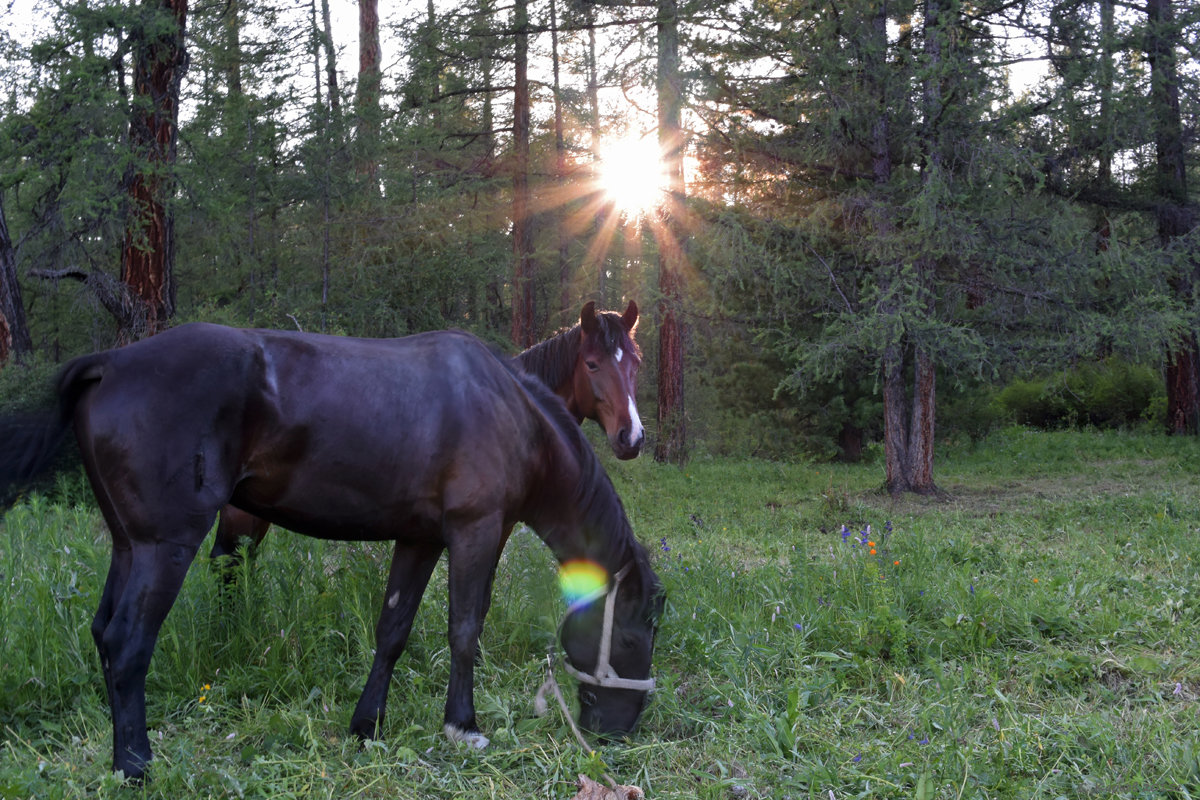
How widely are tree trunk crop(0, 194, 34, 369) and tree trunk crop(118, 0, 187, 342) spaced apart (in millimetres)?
967

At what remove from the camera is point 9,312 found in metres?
9.23

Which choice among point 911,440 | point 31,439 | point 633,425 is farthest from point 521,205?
point 31,439

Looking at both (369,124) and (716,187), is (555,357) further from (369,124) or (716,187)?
(369,124)

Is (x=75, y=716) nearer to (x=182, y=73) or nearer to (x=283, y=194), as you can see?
(x=182, y=73)

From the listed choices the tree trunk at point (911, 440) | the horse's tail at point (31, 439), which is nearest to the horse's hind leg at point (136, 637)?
the horse's tail at point (31, 439)

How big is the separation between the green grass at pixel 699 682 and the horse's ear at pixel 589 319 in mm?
1297

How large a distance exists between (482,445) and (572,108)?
14952mm

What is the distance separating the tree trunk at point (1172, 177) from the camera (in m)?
14.6

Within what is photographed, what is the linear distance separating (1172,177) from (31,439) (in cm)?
1863

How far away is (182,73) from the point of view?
10516mm

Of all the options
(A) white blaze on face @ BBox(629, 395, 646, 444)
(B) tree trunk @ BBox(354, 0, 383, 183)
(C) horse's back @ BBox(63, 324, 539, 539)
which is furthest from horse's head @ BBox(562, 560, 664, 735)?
(B) tree trunk @ BBox(354, 0, 383, 183)

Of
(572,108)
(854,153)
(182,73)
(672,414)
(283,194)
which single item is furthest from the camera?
(572,108)

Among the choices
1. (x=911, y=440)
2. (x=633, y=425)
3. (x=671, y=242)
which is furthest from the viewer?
(x=671, y=242)

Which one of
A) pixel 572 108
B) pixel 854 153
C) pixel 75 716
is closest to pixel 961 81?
pixel 854 153
